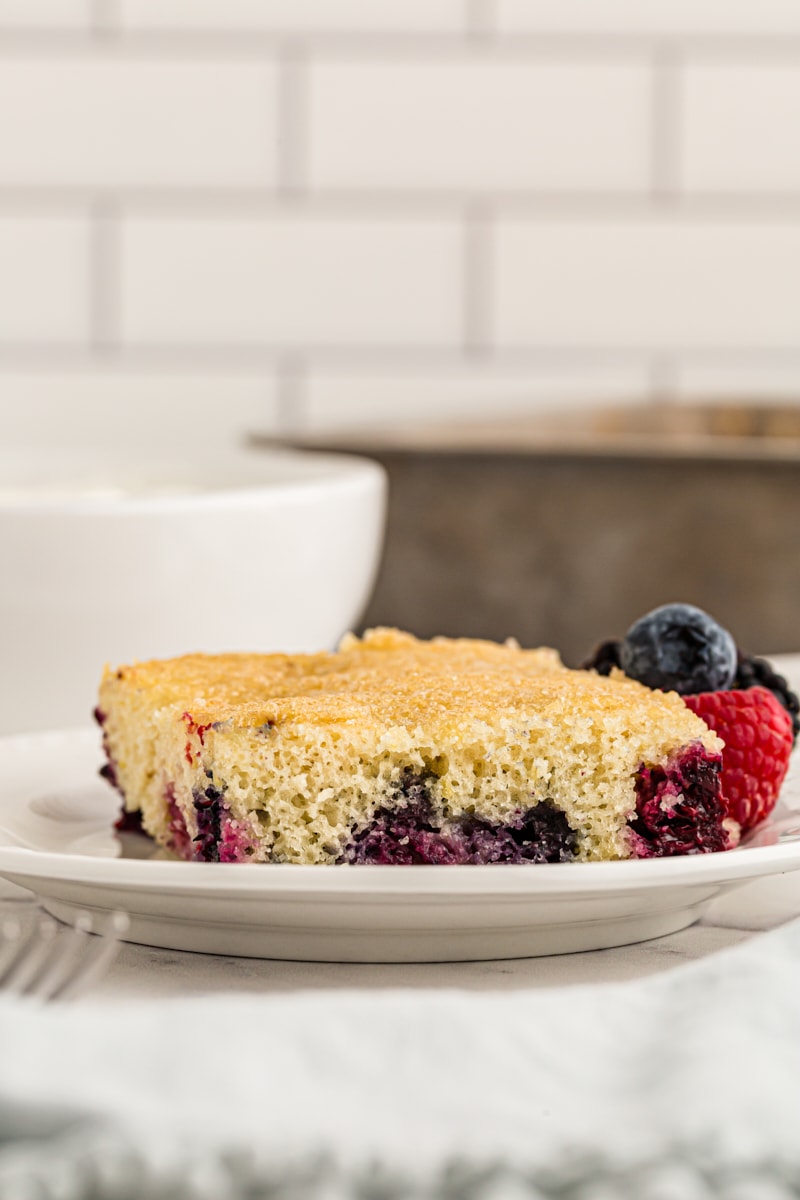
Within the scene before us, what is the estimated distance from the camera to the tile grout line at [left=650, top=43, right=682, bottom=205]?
7.63 feet

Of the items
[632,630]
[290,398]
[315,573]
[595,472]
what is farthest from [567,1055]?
[290,398]

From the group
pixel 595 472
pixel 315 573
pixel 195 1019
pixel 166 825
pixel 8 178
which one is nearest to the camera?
pixel 195 1019

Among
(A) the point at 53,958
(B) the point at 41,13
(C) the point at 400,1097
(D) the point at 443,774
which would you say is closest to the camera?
(C) the point at 400,1097

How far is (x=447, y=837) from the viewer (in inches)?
20.6

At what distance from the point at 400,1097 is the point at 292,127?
2169 millimetres

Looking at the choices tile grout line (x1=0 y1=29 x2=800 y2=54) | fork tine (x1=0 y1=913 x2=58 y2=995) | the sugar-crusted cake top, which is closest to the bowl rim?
the sugar-crusted cake top

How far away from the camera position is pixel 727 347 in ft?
7.79

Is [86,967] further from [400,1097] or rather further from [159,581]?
[159,581]

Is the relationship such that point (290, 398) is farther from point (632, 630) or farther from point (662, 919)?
point (662, 919)

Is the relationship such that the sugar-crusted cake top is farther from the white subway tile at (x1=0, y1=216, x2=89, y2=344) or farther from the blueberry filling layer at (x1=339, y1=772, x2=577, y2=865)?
the white subway tile at (x1=0, y1=216, x2=89, y2=344)

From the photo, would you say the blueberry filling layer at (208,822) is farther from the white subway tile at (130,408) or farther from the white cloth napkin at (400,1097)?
the white subway tile at (130,408)

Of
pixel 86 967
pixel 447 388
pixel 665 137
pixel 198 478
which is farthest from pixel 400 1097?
pixel 665 137

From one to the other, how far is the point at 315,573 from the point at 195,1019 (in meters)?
0.57

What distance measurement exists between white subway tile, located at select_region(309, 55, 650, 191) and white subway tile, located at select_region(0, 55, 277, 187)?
10 centimetres
